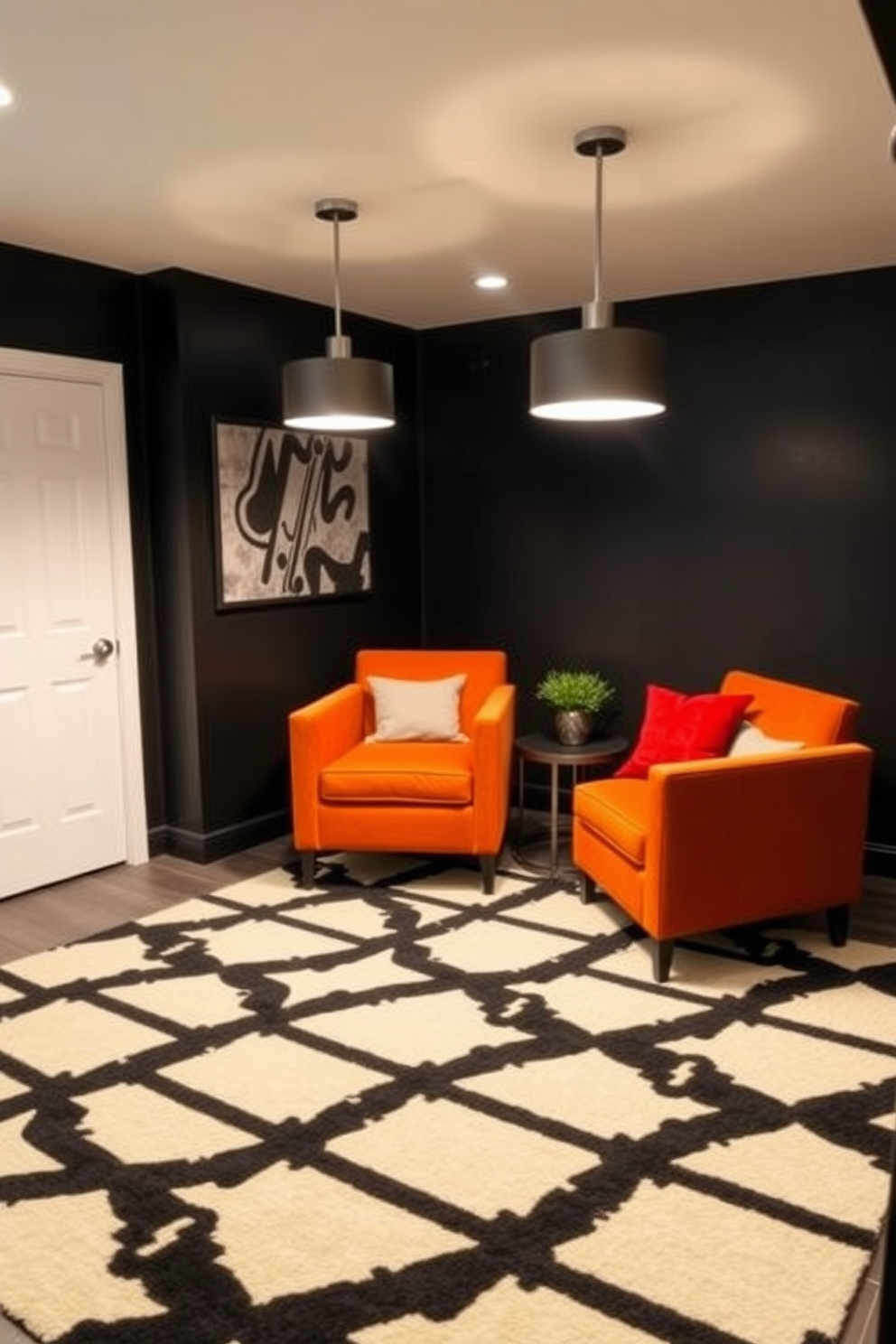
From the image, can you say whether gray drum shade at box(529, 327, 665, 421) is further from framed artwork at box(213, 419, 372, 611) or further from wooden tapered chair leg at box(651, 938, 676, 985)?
framed artwork at box(213, 419, 372, 611)

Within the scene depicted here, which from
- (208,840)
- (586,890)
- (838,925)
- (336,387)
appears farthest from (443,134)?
(208,840)

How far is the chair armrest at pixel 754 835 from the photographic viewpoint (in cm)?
318

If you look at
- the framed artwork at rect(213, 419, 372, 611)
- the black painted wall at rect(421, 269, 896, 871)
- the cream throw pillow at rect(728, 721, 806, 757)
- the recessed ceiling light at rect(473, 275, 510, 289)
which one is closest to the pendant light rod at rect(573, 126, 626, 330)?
the recessed ceiling light at rect(473, 275, 510, 289)

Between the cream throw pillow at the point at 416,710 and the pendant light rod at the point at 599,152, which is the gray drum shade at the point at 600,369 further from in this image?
the cream throw pillow at the point at 416,710

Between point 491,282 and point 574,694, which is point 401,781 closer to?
point 574,694

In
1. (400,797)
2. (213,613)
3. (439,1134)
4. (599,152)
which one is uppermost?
(599,152)

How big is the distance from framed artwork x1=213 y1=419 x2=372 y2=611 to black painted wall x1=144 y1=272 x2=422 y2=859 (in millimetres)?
59

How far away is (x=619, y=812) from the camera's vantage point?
356cm

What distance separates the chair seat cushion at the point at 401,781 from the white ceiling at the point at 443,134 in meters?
1.94

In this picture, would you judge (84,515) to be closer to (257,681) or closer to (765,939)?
(257,681)

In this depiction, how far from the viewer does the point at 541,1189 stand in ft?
7.38

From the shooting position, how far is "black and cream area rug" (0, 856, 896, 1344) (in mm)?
1944

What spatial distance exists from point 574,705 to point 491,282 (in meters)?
1.81

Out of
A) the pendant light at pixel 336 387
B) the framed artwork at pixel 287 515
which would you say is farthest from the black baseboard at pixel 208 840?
the pendant light at pixel 336 387
